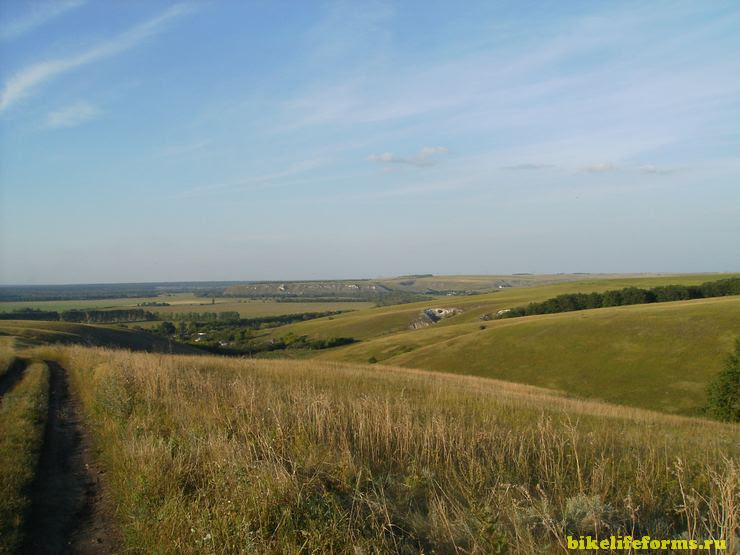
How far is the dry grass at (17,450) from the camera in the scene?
5396mm

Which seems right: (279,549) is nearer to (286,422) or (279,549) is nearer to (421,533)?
(421,533)

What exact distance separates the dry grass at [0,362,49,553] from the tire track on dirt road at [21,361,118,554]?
0.13 meters

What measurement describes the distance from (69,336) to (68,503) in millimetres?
47971

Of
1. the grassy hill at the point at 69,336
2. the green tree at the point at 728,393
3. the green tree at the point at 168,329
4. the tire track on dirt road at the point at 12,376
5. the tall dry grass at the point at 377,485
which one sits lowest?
the green tree at the point at 168,329

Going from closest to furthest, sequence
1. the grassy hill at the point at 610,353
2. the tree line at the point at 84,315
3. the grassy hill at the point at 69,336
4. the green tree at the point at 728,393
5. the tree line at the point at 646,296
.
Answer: the green tree at the point at 728,393 < the grassy hill at the point at 69,336 < the grassy hill at the point at 610,353 < the tree line at the point at 646,296 < the tree line at the point at 84,315

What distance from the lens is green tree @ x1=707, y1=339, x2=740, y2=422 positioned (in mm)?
31594

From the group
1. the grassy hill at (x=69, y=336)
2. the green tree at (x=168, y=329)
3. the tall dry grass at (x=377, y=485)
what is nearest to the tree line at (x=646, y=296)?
the grassy hill at (x=69, y=336)

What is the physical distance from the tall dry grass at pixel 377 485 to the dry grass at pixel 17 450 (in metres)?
1.04

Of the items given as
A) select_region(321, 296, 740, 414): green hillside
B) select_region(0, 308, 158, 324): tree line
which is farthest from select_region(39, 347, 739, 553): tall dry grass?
select_region(0, 308, 158, 324): tree line

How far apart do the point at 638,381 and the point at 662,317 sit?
1597 centimetres

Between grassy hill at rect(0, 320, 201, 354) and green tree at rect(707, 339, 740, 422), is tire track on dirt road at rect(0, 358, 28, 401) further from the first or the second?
green tree at rect(707, 339, 740, 422)

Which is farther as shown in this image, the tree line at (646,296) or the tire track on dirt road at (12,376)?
the tree line at (646,296)

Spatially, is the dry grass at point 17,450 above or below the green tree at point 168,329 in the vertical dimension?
above

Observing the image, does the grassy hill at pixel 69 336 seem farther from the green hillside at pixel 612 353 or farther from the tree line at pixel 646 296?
the tree line at pixel 646 296
